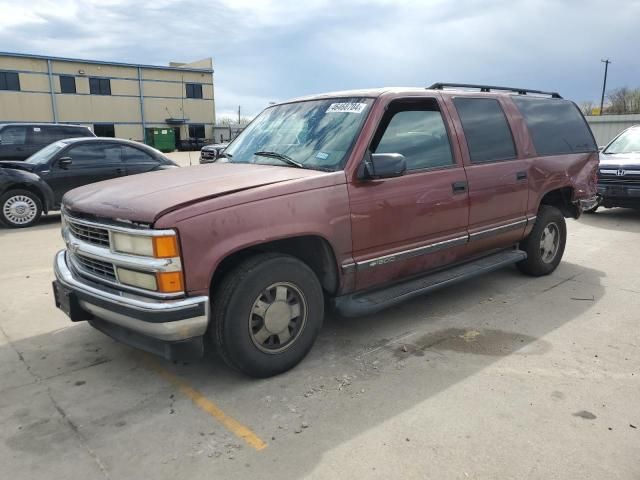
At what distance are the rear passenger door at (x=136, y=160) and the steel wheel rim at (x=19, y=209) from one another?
1.81m

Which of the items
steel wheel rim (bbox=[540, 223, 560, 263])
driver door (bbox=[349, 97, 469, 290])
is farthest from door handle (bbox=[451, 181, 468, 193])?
steel wheel rim (bbox=[540, 223, 560, 263])

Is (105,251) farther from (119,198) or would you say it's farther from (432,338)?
(432,338)

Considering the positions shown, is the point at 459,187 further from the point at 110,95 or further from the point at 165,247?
A: the point at 110,95

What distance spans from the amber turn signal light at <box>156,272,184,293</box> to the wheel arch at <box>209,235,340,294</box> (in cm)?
38

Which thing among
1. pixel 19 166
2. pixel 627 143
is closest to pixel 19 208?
pixel 19 166

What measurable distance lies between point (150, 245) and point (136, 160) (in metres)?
8.05

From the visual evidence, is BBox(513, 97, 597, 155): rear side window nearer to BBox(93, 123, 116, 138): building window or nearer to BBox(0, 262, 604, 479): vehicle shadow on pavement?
BBox(0, 262, 604, 479): vehicle shadow on pavement

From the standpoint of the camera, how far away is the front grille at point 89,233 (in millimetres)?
3168

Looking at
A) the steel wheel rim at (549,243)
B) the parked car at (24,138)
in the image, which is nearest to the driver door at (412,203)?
the steel wheel rim at (549,243)

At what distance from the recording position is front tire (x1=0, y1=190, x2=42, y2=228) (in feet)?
29.1

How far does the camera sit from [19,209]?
353 inches

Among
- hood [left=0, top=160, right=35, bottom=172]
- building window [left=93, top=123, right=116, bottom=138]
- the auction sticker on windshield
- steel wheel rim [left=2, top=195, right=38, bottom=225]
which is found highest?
building window [left=93, top=123, right=116, bottom=138]

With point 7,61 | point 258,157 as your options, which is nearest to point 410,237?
point 258,157

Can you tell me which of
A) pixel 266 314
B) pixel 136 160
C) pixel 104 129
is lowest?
pixel 266 314
